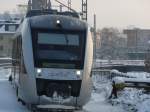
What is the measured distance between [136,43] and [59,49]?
112 m

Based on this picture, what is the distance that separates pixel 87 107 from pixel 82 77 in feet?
9.96

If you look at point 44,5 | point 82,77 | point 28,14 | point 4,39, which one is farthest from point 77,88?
point 4,39

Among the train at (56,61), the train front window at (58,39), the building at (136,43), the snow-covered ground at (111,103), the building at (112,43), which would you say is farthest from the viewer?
the building at (112,43)

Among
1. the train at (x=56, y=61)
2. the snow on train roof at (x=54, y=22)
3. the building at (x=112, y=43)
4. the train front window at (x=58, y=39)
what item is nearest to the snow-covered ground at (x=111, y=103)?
the train at (x=56, y=61)

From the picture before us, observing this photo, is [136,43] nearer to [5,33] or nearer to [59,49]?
[5,33]

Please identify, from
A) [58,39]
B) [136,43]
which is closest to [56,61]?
[58,39]

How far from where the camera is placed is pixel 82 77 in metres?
15.9

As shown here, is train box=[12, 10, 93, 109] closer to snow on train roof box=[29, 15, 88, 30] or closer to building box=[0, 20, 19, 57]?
snow on train roof box=[29, 15, 88, 30]

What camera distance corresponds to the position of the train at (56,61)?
15.7 metres

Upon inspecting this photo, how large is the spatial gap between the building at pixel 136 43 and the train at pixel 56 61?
88019mm

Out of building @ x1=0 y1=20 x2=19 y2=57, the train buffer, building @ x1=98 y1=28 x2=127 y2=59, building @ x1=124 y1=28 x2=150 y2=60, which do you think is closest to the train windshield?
the train buffer

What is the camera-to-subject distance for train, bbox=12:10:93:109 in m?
15.7

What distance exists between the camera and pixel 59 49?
16328 mm

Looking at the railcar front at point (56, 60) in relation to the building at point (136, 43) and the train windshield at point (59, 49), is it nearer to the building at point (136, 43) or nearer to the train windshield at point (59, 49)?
the train windshield at point (59, 49)
